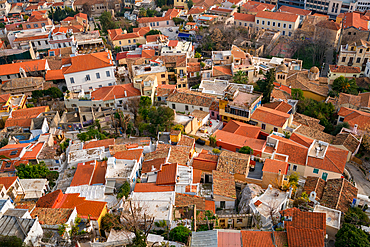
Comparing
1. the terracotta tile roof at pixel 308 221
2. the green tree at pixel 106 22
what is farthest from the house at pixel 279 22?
the terracotta tile roof at pixel 308 221

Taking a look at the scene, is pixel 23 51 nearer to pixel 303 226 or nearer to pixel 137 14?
pixel 137 14

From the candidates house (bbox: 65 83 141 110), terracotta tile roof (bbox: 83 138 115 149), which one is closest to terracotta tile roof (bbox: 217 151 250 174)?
terracotta tile roof (bbox: 83 138 115 149)

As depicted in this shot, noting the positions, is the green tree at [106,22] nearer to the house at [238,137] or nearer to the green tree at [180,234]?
the house at [238,137]

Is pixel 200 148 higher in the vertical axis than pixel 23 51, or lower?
lower

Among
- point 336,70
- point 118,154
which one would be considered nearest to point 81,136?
point 118,154

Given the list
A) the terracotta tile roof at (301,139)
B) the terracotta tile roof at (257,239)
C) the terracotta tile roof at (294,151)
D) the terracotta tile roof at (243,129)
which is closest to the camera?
the terracotta tile roof at (257,239)
